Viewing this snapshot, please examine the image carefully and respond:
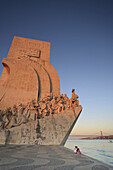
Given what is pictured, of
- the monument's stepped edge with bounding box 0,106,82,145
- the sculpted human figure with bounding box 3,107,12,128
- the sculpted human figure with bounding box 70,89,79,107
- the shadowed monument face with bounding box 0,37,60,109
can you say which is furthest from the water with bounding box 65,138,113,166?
the shadowed monument face with bounding box 0,37,60,109

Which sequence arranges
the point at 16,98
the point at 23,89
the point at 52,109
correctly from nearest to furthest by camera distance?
the point at 52,109, the point at 16,98, the point at 23,89

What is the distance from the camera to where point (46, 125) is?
5.79 metres

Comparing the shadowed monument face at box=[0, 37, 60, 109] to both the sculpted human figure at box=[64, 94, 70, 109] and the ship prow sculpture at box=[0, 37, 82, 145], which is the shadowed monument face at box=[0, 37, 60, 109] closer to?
the ship prow sculpture at box=[0, 37, 82, 145]

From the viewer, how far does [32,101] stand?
7.01m

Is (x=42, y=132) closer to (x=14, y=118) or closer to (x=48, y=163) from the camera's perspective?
(x=14, y=118)

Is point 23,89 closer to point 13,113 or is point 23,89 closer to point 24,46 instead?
point 13,113

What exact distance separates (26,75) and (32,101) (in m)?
4.29

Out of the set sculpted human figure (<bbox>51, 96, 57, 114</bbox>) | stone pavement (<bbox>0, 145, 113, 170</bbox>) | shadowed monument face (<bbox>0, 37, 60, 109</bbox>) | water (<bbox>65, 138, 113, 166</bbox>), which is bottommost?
water (<bbox>65, 138, 113, 166</bbox>)

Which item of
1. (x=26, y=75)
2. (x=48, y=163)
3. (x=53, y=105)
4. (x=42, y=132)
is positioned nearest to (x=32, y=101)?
(x=53, y=105)

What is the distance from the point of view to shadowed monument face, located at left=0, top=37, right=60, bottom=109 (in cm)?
912

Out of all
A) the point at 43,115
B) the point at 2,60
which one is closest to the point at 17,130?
the point at 43,115

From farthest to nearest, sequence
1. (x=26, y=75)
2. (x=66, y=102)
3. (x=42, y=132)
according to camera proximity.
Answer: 1. (x=26, y=75)
2. (x=66, y=102)
3. (x=42, y=132)

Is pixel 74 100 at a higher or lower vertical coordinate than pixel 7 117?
higher

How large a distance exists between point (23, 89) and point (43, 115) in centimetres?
409
